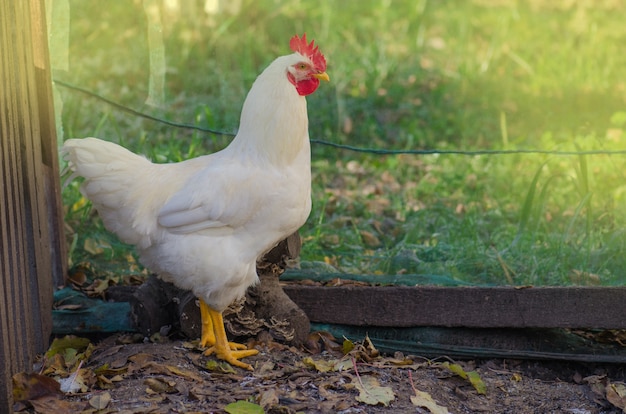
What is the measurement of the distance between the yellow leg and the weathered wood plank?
1.42 feet

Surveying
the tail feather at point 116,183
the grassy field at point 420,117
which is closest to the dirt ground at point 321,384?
the tail feather at point 116,183

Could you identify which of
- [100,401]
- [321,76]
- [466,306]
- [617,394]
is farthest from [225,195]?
[617,394]

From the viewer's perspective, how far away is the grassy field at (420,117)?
4793mm

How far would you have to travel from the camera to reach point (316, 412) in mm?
3029

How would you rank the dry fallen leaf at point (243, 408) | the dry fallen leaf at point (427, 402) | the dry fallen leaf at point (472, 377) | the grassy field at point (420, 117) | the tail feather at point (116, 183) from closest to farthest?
the dry fallen leaf at point (243, 408)
the dry fallen leaf at point (427, 402)
the tail feather at point (116, 183)
the dry fallen leaf at point (472, 377)
the grassy field at point (420, 117)

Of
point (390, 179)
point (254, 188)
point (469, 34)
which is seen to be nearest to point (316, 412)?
point (254, 188)

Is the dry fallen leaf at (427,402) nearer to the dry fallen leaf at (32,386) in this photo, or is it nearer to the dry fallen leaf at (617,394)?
the dry fallen leaf at (617,394)

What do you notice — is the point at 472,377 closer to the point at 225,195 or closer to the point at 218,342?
the point at 218,342

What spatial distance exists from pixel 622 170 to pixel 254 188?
10.9 feet

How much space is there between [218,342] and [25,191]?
1.03 metres

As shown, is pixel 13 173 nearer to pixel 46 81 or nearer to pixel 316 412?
pixel 46 81

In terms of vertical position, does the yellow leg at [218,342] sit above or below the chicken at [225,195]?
below

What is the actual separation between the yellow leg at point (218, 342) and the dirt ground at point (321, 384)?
0.04m

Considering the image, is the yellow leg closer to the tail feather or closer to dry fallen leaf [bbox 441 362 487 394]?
the tail feather
